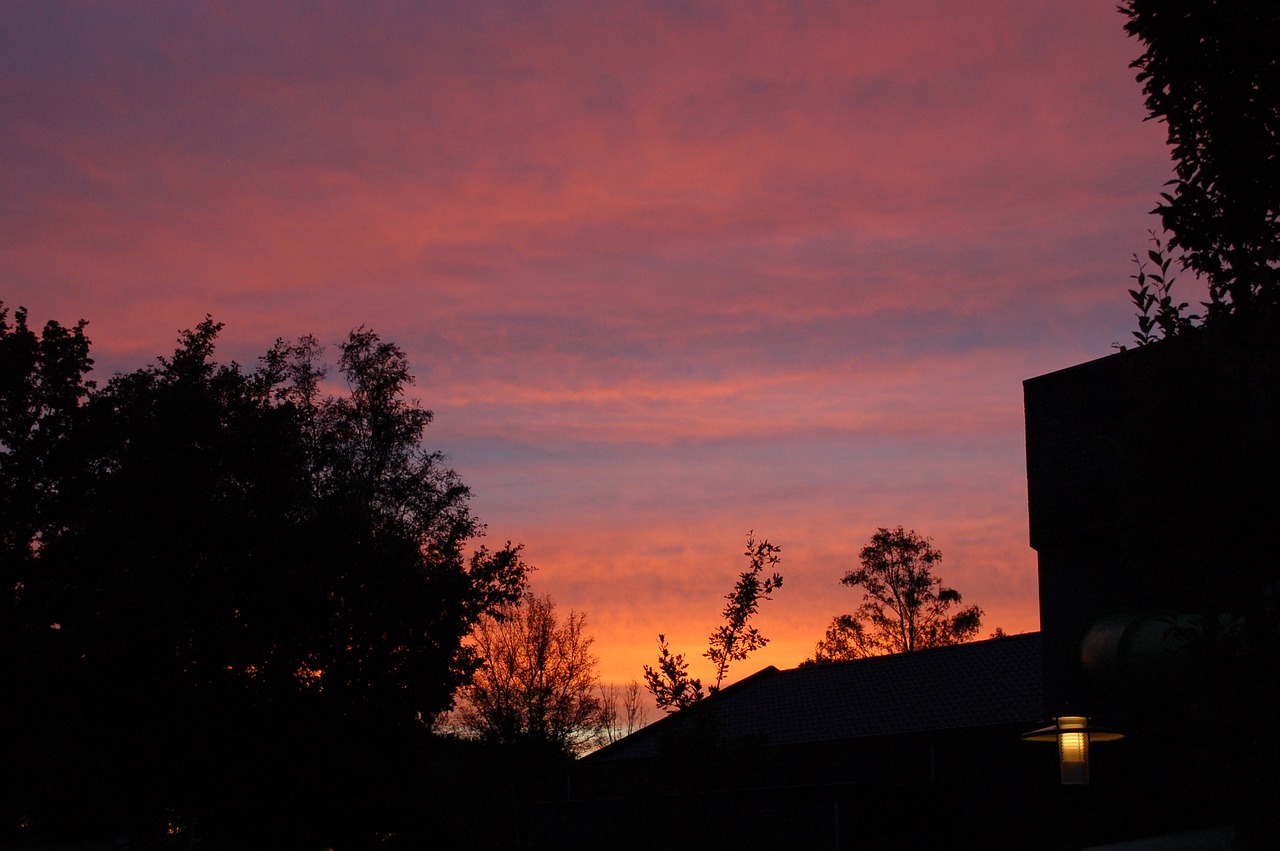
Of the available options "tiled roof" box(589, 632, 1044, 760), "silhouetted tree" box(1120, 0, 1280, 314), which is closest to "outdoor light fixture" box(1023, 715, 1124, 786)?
"silhouetted tree" box(1120, 0, 1280, 314)

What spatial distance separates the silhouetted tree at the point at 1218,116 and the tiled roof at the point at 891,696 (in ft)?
53.8

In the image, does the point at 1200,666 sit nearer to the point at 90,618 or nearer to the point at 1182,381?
the point at 1182,381

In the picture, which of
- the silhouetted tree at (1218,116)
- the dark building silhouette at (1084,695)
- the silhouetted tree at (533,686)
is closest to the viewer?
the dark building silhouette at (1084,695)

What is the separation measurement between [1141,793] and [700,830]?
11473mm

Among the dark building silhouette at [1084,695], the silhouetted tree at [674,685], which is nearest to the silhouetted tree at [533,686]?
the dark building silhouette at [1084,695]

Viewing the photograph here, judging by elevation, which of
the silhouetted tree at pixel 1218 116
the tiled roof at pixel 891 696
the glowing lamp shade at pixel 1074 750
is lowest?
the glowing lamp shade at pixel 1074 750

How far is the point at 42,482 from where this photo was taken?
39.1 metres

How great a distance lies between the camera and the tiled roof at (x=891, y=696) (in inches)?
1227

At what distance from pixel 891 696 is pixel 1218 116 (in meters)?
23.5

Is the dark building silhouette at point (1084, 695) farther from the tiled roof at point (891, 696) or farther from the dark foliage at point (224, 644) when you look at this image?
the dark foliage at point (224, 644)

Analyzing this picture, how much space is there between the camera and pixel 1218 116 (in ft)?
50.1

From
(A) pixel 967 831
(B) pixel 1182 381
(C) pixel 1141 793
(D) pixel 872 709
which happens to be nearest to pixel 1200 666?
A: (B) pixel 1182 381

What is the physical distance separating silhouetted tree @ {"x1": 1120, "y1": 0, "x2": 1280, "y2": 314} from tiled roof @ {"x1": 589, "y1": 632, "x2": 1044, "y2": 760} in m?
16.4

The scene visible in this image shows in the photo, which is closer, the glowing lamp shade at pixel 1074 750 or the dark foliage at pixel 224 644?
the glowing lamp shade at pixel 1074 750
